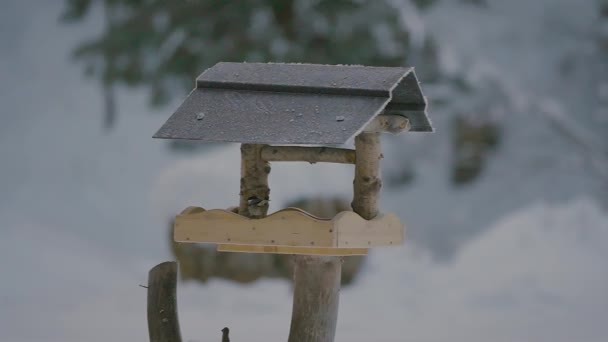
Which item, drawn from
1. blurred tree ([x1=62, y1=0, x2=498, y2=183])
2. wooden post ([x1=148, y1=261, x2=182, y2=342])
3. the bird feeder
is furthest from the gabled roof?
blurred tree ([x1=62, y1=0, x2=498, y2=183])

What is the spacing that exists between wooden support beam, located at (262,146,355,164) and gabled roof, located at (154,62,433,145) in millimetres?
161

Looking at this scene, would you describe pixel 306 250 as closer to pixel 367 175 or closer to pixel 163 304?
pixel 367 175

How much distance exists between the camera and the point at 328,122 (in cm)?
333

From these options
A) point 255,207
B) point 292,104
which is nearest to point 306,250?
point 255,207

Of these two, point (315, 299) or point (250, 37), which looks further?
point (250, 37)

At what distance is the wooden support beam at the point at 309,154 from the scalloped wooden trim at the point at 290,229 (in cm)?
18

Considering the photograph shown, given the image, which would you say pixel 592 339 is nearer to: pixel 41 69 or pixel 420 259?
pixel 420 259

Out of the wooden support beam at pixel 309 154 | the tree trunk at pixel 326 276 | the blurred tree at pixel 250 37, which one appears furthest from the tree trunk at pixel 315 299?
the blurred tree at pixel 250 37

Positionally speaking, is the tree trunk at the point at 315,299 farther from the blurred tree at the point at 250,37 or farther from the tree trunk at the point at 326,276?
the blurred tree at the point at 250,37

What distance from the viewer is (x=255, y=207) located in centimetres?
353

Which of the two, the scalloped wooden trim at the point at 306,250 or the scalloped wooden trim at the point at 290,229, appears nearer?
the scalloped wooden trim at the point at 290,229

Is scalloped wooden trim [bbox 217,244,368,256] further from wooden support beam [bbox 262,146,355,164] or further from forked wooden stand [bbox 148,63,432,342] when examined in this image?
wooden support beam [bbox 262,146,355,164]

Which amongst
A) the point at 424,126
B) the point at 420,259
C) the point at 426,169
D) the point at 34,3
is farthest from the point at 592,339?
the point at 34,3

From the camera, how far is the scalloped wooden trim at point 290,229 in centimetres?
337
